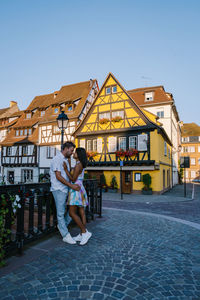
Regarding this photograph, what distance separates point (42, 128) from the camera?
75.8 feet

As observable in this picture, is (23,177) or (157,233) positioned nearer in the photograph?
(157,233)

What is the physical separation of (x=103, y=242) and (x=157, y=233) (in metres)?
1.59

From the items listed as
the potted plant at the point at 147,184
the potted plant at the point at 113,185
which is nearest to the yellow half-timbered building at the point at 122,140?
the potted plant at the point at 113,185

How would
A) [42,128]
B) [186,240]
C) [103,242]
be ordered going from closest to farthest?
[103,242], [186,240], [42,128]

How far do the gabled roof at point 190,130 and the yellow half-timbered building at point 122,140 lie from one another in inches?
1197

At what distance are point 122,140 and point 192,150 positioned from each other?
31.5 metres

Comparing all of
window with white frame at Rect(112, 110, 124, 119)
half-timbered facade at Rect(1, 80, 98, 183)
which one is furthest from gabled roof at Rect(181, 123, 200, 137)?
window with white frame at Rect(112, 110, 124, 119)

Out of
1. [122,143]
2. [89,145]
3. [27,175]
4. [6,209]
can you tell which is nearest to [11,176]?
[27,175]

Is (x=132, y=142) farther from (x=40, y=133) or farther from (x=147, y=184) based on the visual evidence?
(x=40, y=133)

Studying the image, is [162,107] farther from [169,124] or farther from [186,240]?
[186,240]

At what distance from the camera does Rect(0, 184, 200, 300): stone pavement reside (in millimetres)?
2422

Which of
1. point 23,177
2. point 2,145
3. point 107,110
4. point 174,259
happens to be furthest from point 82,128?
point 174,259

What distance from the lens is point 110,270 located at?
2.96 metres

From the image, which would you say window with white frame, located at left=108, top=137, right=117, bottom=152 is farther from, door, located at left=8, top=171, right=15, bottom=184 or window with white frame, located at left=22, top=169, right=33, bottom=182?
door, located at left=8, top=171, right=15, bottom=184
